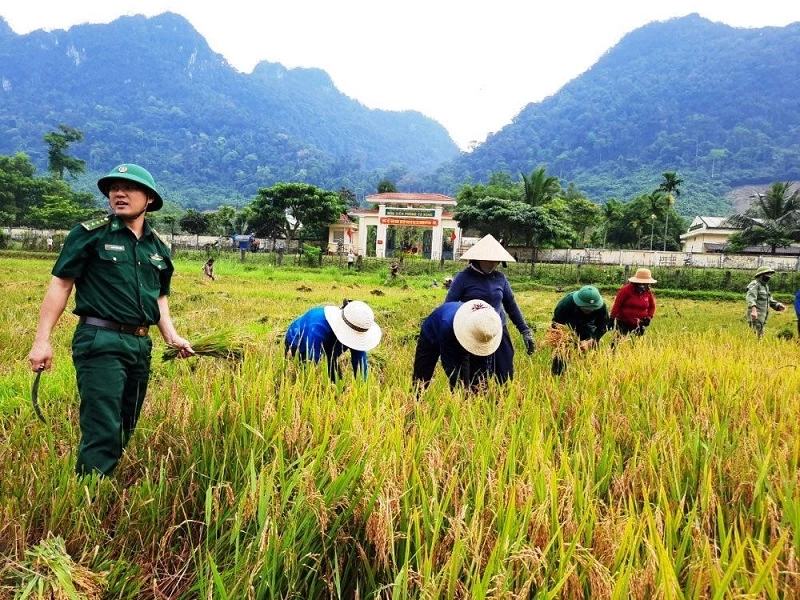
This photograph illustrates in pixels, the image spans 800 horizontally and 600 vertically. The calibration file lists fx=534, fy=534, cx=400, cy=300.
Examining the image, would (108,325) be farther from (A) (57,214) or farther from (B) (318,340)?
(A) (57,214)

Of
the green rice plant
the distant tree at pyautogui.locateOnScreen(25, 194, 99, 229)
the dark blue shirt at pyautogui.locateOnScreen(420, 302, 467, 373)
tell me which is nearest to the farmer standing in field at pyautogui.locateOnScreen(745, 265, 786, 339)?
the dark blue shirt at pyautogui.locateOnScreen(420, 302, 467, 373)

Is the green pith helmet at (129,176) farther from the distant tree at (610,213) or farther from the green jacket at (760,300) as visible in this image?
the distant tree at (610,213)

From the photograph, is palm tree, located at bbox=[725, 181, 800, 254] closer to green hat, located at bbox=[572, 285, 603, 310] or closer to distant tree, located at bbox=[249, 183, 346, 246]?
distant tree, located at bbox=[249, 183, 346, 246]

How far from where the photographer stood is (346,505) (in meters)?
1.61

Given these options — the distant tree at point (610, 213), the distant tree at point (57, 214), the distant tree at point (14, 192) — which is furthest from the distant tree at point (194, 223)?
the distant tree at point (610, 213)

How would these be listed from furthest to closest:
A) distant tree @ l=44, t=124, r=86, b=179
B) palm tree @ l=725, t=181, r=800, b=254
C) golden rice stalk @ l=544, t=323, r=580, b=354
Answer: distant tree @ l=44, t=124, r=86, b=179 < palm tree @ l=725, t=181, r=800, b=254 < golden rice stalk @ l=544, t=323, r=580, b=354

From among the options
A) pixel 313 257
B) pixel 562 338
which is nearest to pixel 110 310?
pixel 562 338

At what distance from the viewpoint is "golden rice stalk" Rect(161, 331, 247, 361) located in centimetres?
309

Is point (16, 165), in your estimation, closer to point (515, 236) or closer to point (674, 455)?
point (515, 236)

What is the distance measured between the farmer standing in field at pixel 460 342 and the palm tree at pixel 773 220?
3644cm

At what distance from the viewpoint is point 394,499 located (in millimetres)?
1464

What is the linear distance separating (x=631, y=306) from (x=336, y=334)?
13.6 feet

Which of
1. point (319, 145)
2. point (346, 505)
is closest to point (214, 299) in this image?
point (346, 505)

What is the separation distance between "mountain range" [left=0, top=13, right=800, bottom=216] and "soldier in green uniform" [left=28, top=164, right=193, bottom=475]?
88519 mm
